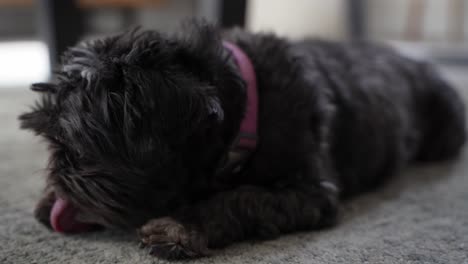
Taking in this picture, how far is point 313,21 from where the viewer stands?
5488 millimetres

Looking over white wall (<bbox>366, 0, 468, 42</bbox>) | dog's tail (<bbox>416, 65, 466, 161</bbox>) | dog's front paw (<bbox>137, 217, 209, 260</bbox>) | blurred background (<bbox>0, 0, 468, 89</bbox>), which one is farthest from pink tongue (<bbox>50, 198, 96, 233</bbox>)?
white wall (<bbox>366, 0, 468, 42</bbox>)

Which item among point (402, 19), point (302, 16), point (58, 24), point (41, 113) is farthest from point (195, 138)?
point (402, 19)

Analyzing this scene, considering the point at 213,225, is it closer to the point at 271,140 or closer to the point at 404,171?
the point at 271,140

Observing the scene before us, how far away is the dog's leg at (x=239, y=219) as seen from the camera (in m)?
1.26

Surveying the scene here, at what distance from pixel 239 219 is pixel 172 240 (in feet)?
0.65

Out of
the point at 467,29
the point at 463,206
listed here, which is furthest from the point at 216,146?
the point at 467,29

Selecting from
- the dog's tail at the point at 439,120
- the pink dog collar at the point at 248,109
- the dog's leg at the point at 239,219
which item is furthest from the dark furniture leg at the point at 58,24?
the dog's tail at the point at 439,120

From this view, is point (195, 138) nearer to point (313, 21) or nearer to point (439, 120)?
point (439, 120)

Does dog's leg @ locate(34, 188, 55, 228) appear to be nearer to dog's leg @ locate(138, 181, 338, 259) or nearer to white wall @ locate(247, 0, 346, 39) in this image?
dog's leg @ locate(138, 181, 338, 259)

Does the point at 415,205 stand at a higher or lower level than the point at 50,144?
lower

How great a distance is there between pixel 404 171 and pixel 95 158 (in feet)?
4.55

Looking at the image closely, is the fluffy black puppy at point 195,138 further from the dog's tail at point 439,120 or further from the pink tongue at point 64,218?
the dog's tail at point 439,120

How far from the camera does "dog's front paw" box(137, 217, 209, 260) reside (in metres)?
1.24

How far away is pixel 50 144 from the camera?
52.5 inches
